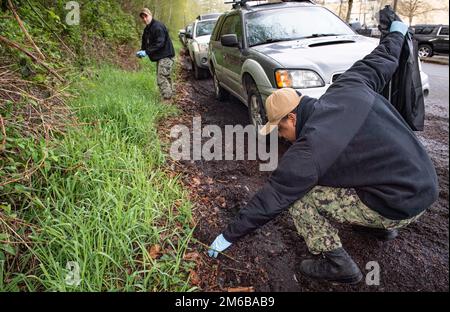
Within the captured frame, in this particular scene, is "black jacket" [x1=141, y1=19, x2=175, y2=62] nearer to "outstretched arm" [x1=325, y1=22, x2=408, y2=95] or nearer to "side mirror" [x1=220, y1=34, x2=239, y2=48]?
"side mirror" [x1=220, y1=34, x2=239, y2=48]

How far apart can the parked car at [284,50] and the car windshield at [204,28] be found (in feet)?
15.8

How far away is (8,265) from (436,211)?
3.40m

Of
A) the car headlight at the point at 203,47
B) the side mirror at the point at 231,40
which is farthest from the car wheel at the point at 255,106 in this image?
the car headlight at the point at 203,47

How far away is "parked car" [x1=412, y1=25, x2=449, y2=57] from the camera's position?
1444 cm

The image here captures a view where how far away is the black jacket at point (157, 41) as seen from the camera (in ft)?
17.9

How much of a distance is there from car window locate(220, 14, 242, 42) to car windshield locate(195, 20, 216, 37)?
4.49m

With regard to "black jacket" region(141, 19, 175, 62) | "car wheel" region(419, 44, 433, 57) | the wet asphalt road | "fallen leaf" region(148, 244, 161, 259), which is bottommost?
"car wheel" region(419, 44, 433, 57)

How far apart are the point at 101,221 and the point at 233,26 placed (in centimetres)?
401

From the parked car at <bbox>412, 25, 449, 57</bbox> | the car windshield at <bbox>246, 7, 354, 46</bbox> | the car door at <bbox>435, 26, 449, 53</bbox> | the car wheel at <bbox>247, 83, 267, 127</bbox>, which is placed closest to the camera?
the car wheel at <bbox>247, 83, 267, 127</bbox>

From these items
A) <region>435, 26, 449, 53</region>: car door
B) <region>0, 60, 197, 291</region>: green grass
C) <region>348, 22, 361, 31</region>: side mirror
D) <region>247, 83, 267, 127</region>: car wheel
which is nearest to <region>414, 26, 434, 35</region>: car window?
<region>435, 26, 449, 53</region>: car door

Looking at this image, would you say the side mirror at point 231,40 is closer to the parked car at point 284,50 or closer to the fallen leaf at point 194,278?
the parked car at point 284,50

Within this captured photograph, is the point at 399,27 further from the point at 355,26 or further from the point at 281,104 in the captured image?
the point at 355,26

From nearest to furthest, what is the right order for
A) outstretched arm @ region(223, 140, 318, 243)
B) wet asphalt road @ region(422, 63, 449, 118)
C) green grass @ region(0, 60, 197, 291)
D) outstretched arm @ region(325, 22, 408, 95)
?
outstretched arm @ region(223, 140, 318, 243) < green grass @ region(0, 60, 197, 291) < outstretched arm @ region(325, 22, 408, 95) < wet asphalt road @ region(422, 63, 449, 118)
